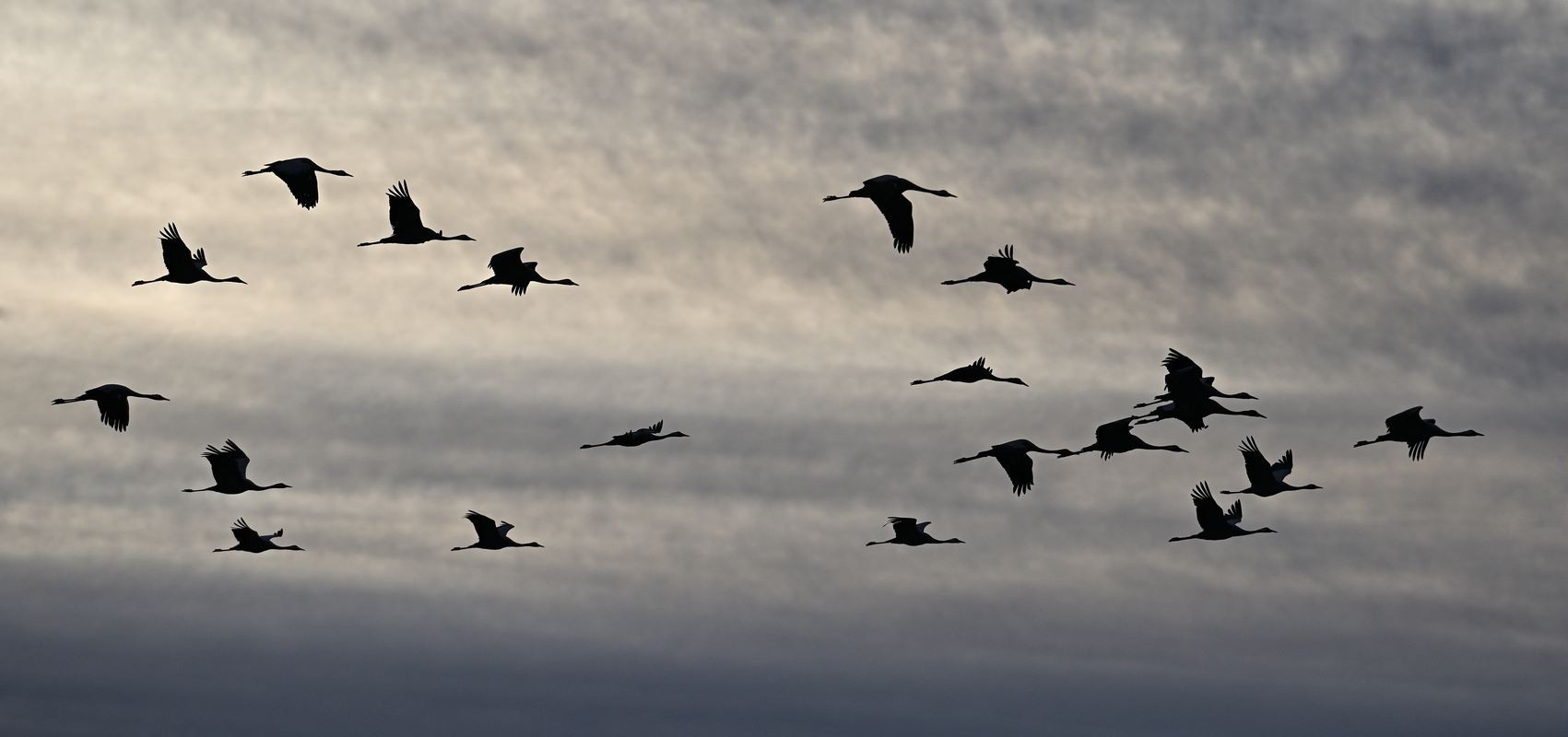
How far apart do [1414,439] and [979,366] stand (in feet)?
32.2

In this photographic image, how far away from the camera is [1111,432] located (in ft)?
182

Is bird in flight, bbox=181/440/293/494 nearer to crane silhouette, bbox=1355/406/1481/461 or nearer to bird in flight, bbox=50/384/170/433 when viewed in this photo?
bird in flight, bbox=50/384/170/433

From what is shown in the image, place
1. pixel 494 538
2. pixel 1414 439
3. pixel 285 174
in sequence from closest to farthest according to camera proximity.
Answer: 1. pixel 285 174
2. pixel 1414 439
3. pixel 494 538

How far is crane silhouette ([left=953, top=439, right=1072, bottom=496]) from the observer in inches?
2140

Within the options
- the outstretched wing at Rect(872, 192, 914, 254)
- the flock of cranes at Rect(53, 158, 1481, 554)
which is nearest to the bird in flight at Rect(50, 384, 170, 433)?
the flock of cranes at Rect(53, 158, 1481, 554)

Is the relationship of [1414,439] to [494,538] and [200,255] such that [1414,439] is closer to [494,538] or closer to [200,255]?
[494,538]

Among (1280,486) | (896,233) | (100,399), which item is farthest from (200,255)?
(1280,486)

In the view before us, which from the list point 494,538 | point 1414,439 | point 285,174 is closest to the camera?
point 285,174

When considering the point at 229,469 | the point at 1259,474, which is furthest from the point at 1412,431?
the point at 229,469

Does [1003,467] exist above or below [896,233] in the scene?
below

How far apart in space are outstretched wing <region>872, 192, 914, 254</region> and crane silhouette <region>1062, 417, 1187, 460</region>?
26.3 feet

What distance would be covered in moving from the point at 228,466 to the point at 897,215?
16979mm

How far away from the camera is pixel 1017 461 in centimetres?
5444

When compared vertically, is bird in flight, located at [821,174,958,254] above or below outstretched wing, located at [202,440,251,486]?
above
